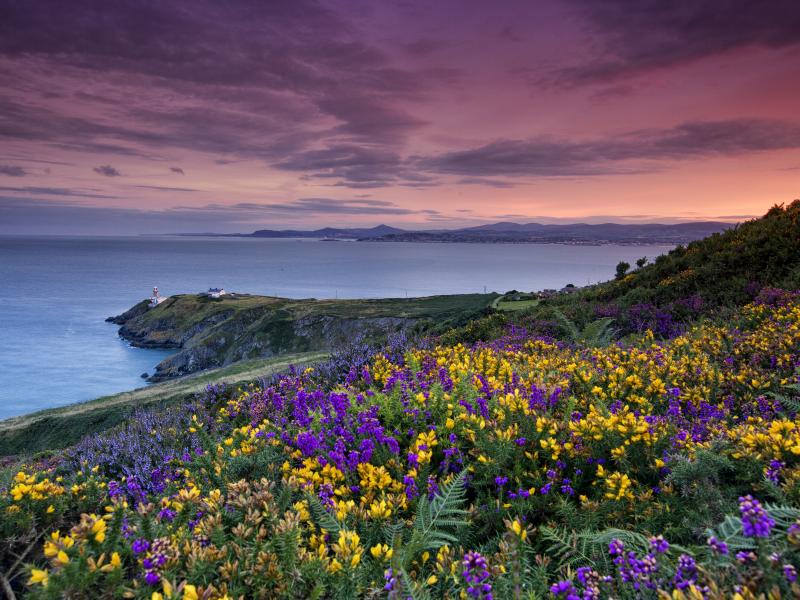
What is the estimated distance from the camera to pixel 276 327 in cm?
7700

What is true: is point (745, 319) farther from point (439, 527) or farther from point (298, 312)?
point (298, 312)

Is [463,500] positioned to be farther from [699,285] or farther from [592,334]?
[699,285]

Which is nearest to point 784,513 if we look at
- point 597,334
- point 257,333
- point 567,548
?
point 567,548

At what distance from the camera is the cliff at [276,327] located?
7025 cm

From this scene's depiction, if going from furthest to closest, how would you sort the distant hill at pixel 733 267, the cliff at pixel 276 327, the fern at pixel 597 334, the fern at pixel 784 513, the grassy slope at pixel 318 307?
the grassy slope at pixel 318 307
the cliff at pixel 276 327
the distant hill at pixel 733 267
the fern at pixel 597 334
the fern at pixel 784 513

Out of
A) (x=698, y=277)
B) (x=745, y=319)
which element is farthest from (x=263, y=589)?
(x=698, y=277)

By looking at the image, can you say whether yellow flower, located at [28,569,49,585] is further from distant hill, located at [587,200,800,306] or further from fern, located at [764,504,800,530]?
distant hill, located at [587,200,800,306]

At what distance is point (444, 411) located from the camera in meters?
5.38

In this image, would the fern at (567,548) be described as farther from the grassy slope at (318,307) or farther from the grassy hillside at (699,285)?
the grassy slope at (318,307)

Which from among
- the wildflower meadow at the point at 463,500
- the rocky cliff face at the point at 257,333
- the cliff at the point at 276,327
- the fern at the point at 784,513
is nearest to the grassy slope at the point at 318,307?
the cliff at the point at 276,327

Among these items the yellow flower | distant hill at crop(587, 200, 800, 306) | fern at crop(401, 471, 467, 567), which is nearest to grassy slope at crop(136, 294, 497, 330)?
distant hill at crop(587, 200, 800, 306)

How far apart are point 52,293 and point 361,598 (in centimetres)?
22476

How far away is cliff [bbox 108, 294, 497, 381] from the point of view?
70.2 meters

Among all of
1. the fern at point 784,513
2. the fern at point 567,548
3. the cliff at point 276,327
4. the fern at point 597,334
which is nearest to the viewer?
the fern at point 784,513
